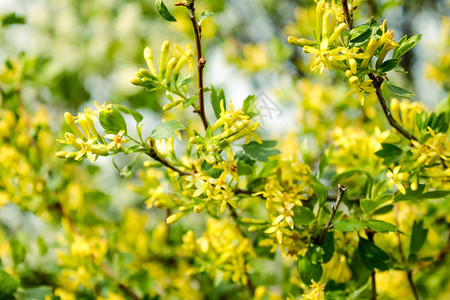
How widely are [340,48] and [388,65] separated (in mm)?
123

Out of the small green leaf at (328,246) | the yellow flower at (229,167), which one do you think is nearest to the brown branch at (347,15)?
the yellow flower at (229,167)

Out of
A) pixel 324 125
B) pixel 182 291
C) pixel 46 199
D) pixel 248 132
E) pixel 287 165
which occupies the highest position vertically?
pixel 248 132

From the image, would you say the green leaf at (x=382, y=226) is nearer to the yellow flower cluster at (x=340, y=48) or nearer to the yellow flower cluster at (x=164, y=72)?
the yellow flower cluster at (x=340, y=48)

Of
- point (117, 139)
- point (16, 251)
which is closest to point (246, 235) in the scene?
point (117, 139)

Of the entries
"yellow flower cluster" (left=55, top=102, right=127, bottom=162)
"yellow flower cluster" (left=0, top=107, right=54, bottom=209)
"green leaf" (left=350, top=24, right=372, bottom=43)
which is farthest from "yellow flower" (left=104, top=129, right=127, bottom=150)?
"yellow flower cluster" (left=0, top=107, right=54, bottom=209)

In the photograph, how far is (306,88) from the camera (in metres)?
2.25

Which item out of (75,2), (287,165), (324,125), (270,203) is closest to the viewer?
(270,203)

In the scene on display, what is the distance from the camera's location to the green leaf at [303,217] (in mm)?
1037

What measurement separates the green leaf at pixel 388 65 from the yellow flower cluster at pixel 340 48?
0.04ft

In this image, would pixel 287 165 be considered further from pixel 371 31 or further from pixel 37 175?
pixel 37 175

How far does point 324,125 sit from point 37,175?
1364 millimetres

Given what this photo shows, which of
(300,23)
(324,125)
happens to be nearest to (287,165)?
(324,125)

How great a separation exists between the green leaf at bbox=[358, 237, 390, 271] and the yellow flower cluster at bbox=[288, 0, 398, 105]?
38 cm

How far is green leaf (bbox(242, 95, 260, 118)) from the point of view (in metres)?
1.10
